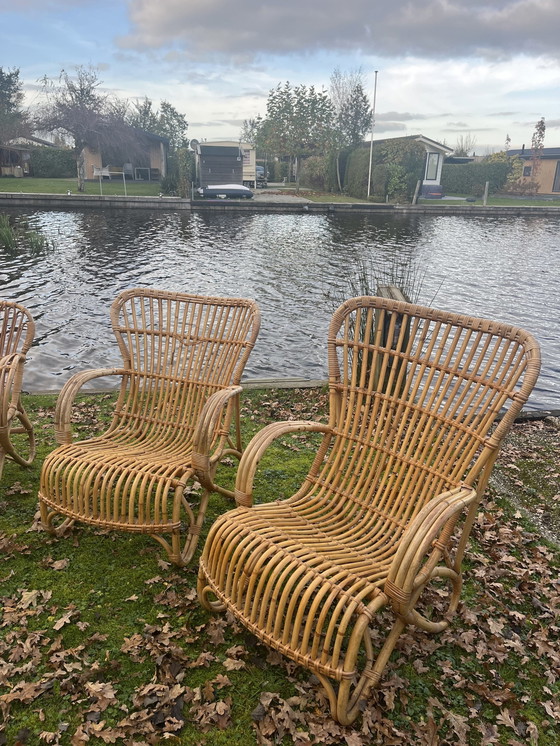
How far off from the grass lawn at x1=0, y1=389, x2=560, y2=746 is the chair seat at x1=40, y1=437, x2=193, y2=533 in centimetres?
35

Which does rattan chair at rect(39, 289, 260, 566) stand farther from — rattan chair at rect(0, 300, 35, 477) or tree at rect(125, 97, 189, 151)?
tree at rect(125, 97, 189, 151)

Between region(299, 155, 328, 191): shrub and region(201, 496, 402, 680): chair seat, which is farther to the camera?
region(299, 155, 328, 191): shrub

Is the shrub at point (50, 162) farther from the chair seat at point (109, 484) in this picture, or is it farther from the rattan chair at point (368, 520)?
the rattan chair at point (368, 520)

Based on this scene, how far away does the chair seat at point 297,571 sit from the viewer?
201 cm

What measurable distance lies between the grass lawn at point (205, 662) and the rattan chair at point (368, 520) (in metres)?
0.15

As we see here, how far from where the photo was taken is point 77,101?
32281 mm

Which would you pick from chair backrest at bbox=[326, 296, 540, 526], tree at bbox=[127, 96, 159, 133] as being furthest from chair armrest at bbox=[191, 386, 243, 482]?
tree at bbox=[127, 96, 159, 133]

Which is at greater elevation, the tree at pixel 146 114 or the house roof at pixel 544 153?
the tree at pixel 146 114

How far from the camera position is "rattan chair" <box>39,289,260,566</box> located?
2803 millimetres

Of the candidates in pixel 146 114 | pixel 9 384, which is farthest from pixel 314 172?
pixel 9 384

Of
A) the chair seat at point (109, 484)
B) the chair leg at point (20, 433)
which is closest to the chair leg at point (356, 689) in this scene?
the chair seat at point (109, 484)

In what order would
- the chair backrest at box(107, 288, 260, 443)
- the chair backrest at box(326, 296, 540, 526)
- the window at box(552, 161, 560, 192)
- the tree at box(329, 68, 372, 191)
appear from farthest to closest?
the tree at box(329, 68, 372, 191) → the window at box(552, 161, 560, 192) → the chair backrest at box(107, 288, 260, 443) → the chair backrest at box(326, 296, 540, 526)

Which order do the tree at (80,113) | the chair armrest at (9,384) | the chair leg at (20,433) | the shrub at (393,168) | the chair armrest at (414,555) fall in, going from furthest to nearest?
the tree at (80,113) → the shrub at (393,168) → the chair leg at (20,433) → the chair armrest at (9,384) → the chair armrest at (414,555)

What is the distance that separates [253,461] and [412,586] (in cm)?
87
